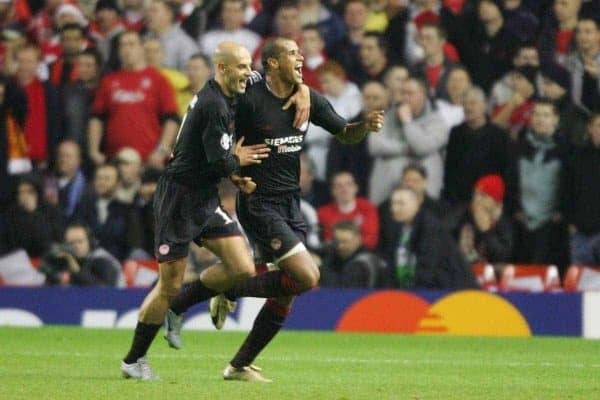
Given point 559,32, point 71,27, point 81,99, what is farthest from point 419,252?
point 71,27

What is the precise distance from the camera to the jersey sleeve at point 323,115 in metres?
9.84

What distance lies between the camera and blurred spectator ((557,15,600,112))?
49.4 ft

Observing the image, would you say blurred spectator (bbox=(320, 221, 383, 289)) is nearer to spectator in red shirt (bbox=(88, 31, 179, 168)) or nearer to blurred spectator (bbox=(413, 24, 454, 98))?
blurred spectator (bbox=(413, 24, 454, 98))

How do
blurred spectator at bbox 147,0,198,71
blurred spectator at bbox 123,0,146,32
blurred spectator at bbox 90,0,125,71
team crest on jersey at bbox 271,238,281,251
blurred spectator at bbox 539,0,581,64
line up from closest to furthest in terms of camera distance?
1. team crest on jersey at bbox 271,238,281,251
2. blurred spectator at bbox 539,0,581,64
3. blurred spectator at bbox 147,0,198,71
4. blurred spectator at bbox 90,0,125,71
5. blurred spectator at bbox 123,0,146,32

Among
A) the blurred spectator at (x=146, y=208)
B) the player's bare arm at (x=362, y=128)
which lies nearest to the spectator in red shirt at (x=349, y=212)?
the blurred spectator at (x=146, y=208)

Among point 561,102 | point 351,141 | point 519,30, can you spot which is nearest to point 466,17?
point 519,30

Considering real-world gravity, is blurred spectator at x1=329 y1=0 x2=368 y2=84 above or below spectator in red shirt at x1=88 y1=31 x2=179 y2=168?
above

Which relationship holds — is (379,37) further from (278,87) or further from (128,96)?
(278,87)

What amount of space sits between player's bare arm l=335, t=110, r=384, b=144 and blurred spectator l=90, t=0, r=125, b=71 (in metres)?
7.44

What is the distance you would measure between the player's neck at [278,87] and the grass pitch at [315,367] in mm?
1892

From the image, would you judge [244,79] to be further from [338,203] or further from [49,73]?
[49,73]

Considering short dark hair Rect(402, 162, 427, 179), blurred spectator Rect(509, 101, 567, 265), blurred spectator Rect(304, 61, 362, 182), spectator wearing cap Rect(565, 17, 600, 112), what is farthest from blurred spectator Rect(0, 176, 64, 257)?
spectator wearing cap Rect(565, 17, 600, 112)

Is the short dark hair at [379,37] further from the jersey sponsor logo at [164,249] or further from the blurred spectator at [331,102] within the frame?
the jersey sponsor logo at [164,249]

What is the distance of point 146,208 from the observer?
15.5 meters
